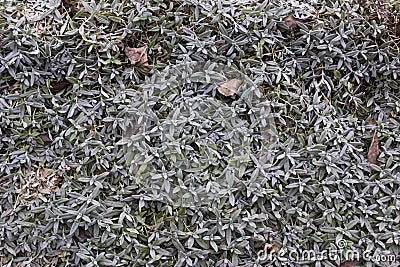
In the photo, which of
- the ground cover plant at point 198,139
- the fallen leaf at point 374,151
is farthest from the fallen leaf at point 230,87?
the fallen leaf at point 374,151

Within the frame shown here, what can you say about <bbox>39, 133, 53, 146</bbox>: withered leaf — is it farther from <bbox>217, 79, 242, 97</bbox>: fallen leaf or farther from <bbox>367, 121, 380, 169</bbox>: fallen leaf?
<bbox>367, 121, 380, 169</bbox>: fallen leaf

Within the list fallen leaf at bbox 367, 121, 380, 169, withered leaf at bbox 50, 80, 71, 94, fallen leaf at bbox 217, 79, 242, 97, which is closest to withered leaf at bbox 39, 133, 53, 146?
withered leaf at bbox 50, 80, 71, 94

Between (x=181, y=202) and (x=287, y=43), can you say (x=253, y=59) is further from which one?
(x=181, y=202)

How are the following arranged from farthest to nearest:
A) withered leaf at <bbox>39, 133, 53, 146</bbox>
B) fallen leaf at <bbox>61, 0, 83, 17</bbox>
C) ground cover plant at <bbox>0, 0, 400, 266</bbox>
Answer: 1. fallen leaf at <bbox>61, 0, 83, 17</bbox>
2. withered leaf at <bbox>39, 133, 53, 146</bbox>
3. ground cover plant at <bbox>0, 0, 400, 266</bbox>

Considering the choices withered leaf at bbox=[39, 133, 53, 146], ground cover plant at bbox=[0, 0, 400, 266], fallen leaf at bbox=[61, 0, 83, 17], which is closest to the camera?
ground cover plant at bbox=[0, 0, 400, 266]

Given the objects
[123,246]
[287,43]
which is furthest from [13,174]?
[287,43]

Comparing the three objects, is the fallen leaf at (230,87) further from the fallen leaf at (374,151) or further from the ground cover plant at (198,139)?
the fallen leaf at (374,151)
